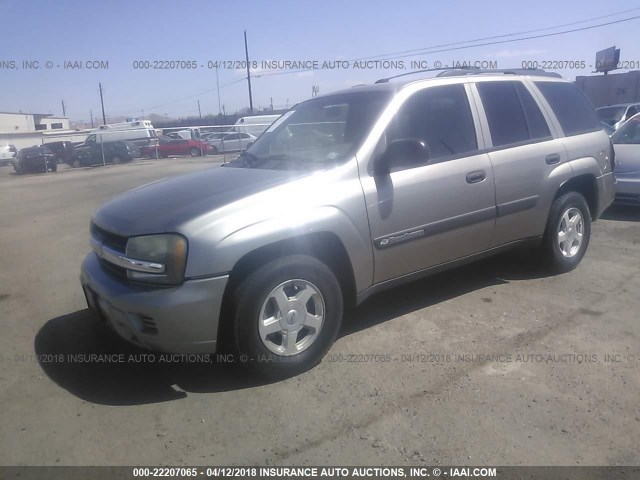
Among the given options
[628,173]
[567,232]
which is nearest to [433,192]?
→ [567,232]

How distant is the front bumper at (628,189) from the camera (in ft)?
24.6

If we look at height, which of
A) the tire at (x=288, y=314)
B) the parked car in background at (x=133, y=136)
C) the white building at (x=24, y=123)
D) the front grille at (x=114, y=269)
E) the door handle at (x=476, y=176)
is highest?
the white building at (x=24, y=123)

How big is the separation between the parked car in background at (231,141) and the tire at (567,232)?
25.7 meters

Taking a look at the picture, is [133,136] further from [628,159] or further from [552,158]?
[552,158]

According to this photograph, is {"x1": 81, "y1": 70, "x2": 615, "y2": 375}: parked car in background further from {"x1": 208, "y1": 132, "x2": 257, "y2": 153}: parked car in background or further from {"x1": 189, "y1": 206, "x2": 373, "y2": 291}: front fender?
{"x1": 208, "y1": 132, "x2": 257, "y2": 153}: parked car in background

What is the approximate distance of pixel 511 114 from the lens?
469cm

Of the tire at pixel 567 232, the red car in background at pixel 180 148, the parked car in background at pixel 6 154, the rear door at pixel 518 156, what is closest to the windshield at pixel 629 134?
the tire at pixel 567 232

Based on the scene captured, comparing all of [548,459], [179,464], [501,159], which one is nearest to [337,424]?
[179,464]

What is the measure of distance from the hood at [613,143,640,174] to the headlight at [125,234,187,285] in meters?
7.00

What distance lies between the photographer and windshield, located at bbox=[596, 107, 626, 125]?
1507 centimetres

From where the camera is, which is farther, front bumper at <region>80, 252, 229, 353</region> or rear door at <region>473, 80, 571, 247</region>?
rear door at <region>473, 80, 571, 247</region>

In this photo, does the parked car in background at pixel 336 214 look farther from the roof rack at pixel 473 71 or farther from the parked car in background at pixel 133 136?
the parked car in background at pixel 133 136

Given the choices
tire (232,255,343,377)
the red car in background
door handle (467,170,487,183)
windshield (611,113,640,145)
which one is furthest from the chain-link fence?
tire (232,255,343,377)

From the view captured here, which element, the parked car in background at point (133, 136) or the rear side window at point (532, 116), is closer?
the rear side window at point (532, 116)
